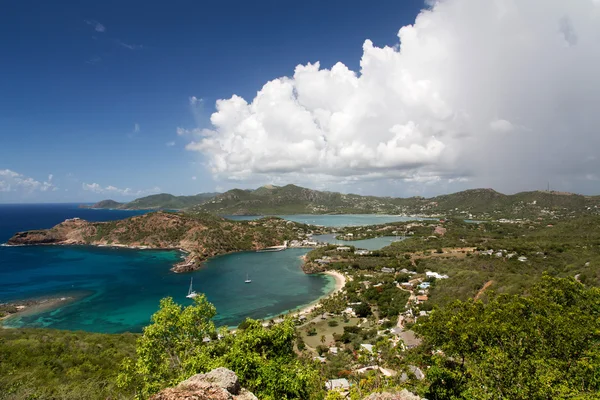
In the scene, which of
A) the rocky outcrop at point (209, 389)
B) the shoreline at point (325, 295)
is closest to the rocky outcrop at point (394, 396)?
the rocky outcrop at point (209, 389)

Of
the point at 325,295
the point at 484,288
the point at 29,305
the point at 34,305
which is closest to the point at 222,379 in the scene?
the point at 484,288

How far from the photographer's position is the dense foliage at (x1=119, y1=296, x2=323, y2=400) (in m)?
9.88

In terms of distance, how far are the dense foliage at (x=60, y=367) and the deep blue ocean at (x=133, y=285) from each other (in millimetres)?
16198

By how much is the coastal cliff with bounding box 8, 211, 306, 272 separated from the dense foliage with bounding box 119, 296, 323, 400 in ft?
254

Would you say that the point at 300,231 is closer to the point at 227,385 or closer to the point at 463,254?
the point at 463,254

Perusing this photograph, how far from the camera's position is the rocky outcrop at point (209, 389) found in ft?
18.9

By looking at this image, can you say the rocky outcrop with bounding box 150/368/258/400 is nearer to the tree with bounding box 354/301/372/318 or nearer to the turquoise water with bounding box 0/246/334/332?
the tree with bounding box 354/301/372/318

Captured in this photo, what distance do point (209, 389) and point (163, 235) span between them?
10049 centimetres

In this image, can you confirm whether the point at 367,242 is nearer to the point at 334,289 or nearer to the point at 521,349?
the point at 334,289

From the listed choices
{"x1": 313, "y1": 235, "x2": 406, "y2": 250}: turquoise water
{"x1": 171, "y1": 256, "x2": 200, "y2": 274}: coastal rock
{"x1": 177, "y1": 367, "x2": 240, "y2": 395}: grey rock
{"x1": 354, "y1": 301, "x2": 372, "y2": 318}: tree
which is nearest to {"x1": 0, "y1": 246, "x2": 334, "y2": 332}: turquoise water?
{"x1": 171, "y1": 256, "x2": 200, "y2": 274}: coastal rock

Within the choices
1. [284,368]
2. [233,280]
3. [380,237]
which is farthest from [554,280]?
[380,237]

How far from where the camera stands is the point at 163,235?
95.9 meters

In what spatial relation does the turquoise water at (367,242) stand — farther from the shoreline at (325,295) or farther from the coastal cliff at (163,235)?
the shoreline at (325,295)

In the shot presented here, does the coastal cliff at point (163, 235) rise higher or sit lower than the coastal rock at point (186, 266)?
higher
